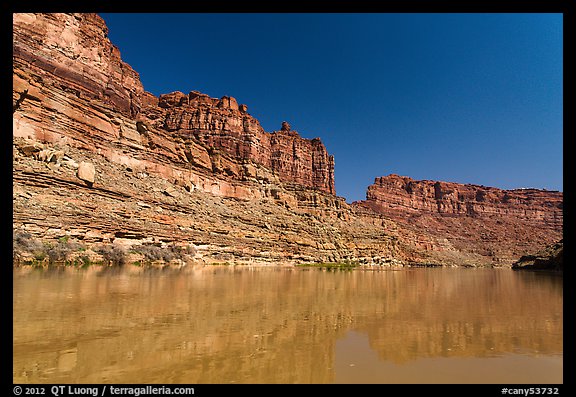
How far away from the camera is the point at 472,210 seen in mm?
154000

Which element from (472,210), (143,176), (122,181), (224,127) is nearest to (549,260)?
(143,176)

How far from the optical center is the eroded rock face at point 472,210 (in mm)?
131625

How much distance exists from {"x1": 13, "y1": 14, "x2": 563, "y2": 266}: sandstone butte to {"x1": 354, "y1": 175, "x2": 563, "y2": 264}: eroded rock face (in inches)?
1273

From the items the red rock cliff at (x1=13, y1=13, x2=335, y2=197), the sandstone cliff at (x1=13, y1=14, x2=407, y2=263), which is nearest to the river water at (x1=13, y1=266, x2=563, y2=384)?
the sandstone cliff at (x1=13, y1=14, x2=407, y2=263)

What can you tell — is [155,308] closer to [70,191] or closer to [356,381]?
[356,381]

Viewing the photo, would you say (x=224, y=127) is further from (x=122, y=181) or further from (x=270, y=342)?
(x=270, y=342)

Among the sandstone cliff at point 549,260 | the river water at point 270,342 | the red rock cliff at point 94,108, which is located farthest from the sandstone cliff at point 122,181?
the sandstone cliff at point 549,260

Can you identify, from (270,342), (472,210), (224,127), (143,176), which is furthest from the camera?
(472,210)

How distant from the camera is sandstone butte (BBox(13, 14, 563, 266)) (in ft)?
98.7

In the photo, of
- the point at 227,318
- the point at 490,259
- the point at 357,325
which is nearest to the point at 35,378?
the point at 227,318

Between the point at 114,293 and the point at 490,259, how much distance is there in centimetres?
12710

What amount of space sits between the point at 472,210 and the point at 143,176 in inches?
5970

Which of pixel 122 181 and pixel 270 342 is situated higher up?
pixel 122 181

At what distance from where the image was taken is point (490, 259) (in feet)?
370
